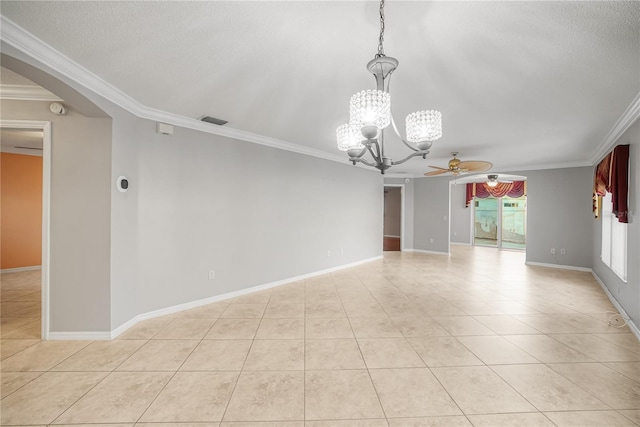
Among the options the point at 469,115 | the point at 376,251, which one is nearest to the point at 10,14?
the point at 469,115

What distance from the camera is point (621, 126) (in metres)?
3.28

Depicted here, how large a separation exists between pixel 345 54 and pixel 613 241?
5.32 meters

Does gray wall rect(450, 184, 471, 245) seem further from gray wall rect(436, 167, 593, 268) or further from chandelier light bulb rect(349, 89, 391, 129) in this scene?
chandelier light bulb rect(349, 89, 391, 129)

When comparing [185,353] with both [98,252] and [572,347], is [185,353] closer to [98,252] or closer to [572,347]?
[98,252]

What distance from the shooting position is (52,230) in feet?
8.45

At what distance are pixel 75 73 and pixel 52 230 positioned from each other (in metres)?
1.54

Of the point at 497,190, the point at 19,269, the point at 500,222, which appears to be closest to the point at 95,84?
the point at 19,269

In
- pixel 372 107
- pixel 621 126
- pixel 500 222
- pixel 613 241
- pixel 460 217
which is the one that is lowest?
pixel 613 241

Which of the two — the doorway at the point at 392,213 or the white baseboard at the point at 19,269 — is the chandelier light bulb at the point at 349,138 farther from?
the doorway at the point at 392,213

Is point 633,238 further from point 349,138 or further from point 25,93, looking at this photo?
point 25,93

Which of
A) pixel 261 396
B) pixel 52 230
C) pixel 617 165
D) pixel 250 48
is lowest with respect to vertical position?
pixel 261 396

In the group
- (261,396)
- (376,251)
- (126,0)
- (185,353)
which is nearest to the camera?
(126,0)

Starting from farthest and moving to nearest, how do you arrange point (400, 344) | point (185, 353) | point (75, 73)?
point (400, 344), point (185, 353), point (75, 73)

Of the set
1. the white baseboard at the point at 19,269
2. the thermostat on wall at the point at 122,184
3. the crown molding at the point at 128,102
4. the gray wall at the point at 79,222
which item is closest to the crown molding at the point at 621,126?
the crown molding at the point at 128,102
